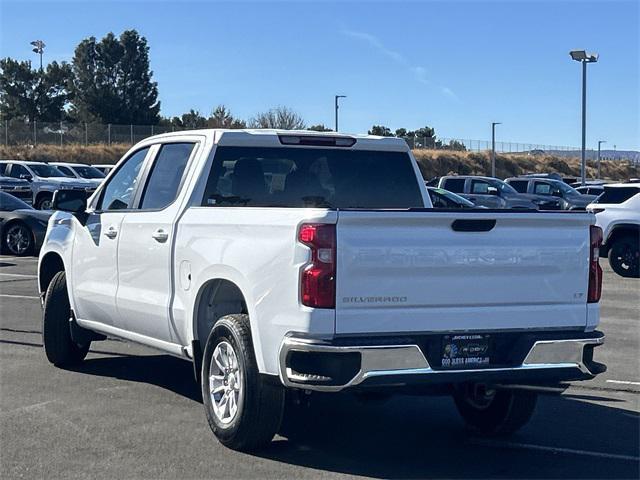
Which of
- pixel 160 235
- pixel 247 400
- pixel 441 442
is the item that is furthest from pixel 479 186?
pixel 247 400

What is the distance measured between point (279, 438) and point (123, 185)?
2.72 metres

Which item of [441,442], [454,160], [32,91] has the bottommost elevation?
[441,442]

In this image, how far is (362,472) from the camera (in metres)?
5.91

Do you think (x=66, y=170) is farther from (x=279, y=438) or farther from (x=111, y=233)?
(x=279, y=438)

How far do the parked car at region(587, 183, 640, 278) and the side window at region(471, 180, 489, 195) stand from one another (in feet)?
48.7

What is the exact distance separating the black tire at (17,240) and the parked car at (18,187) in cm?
1226

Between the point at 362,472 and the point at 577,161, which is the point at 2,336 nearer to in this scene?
the point at 362,472

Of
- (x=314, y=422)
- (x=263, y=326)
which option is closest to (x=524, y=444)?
(x=314, y=422)

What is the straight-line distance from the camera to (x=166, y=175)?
760 centimetres

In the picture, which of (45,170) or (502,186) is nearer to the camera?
(502,186)

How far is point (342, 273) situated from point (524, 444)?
2089 mm

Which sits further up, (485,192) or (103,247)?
(485,192)

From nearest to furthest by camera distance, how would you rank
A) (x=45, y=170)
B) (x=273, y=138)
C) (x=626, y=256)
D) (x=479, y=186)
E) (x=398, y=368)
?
(x=398, y=368) < (x=273, y=138) < (x=626, y=256) < (x=479, y=186) < (x=45, y=170)

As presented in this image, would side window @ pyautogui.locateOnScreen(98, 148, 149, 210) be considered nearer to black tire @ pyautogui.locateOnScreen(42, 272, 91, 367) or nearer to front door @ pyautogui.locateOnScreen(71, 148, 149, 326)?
front door @ pyautogui.locateOnScreen(71, 148, 149, 326)
